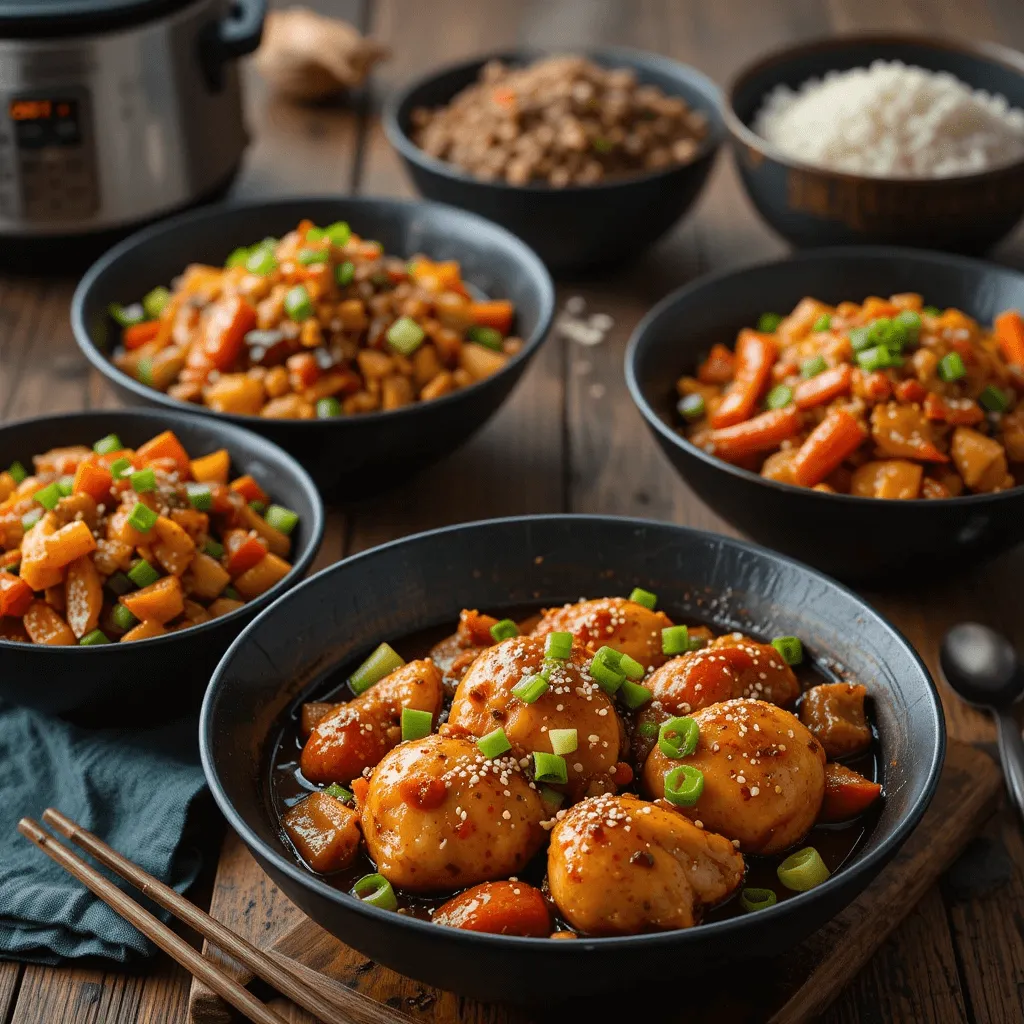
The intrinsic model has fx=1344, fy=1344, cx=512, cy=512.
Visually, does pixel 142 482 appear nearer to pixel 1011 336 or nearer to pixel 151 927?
pixel 151 927

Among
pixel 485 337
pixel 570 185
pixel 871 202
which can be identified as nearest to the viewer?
pixel 485 337

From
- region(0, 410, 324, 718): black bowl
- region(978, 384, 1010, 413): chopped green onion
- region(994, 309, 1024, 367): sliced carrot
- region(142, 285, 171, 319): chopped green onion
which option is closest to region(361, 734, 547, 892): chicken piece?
region(0, 410, 324, 718): black bowl

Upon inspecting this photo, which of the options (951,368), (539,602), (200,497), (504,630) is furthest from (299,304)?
(951,368)

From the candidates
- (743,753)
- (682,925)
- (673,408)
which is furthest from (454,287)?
(682,925)

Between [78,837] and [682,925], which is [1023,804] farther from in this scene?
[78,837]

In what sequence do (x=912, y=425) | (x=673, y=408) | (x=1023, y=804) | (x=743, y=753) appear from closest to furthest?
(x=743, y=753) < (x=1023, y=804) < (x=912, y=425) < (x=673, y=408)

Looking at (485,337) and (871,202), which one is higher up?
(871,202)

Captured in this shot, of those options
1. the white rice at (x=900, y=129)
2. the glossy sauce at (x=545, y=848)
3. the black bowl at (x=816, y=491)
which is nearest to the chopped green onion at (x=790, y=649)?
the glossy sauce at (x=545, y=848)
